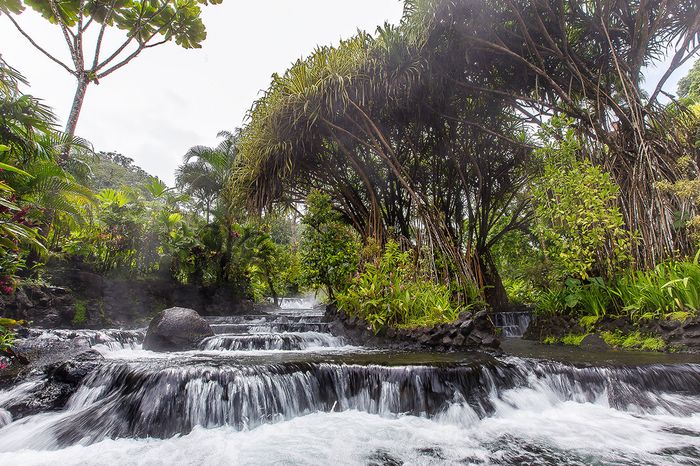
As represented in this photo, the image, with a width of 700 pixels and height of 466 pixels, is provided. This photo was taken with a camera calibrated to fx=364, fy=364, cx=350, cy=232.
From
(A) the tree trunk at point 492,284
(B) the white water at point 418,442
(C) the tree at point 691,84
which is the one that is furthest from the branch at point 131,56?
(C) the tree at point 691,84

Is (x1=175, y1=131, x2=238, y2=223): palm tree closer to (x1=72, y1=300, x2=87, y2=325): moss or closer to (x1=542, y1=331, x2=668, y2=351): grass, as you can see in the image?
(x1=72, y1=300, x2=87, y2=325): moss

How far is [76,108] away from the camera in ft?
24.7

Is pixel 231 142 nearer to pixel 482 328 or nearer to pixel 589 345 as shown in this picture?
pixel 482 328

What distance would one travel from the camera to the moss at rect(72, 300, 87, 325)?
869 centimetres

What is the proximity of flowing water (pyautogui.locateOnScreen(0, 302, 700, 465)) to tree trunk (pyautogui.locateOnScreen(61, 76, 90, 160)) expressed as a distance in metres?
5.63

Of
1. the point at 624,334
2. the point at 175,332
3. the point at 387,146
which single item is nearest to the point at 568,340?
the point at 624,334

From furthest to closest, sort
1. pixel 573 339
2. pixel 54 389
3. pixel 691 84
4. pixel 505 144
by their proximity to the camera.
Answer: pixel 691 84
pixel 505 144
pixel 573 339
pixel 54 389

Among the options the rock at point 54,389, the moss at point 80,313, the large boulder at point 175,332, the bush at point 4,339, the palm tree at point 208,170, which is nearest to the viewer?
the bush at point 4,339

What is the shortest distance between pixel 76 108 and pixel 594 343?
34.5 ft

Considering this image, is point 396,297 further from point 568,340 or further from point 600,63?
point 600,63

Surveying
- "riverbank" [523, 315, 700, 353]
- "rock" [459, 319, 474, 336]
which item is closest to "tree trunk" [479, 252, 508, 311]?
"riverbank" [523, 315, 700, 353]

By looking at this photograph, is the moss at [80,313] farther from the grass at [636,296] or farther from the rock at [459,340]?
the grass at [636,296]

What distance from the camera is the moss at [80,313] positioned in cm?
869

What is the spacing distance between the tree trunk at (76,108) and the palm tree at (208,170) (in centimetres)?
461
